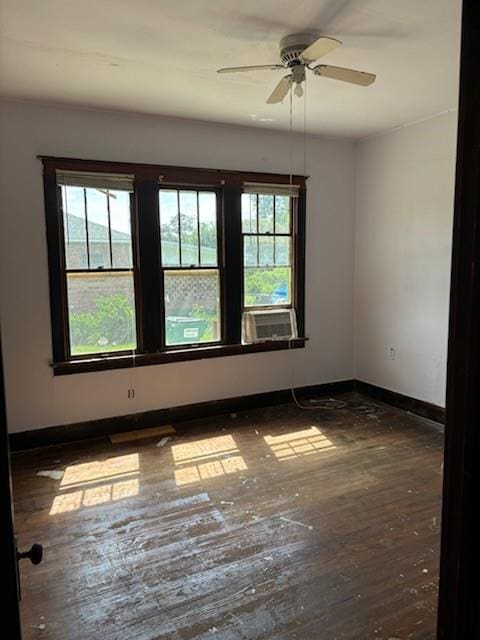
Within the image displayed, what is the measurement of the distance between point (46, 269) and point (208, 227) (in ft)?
5.04

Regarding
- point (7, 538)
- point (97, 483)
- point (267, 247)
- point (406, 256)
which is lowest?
point (97, 483)

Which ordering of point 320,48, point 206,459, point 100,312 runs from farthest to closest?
point 100,312
point 206,459
point 320,48

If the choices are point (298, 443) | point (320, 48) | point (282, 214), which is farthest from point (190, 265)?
point (320, 48)

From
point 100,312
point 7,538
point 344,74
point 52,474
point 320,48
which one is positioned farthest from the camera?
point 100,312

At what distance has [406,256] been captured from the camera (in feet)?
14.9

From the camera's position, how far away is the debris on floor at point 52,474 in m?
3.38

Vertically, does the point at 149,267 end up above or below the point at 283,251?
below

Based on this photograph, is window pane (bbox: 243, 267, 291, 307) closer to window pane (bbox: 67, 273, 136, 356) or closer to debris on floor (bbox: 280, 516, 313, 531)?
window pane (bbox: 67, 273, 136, 356)

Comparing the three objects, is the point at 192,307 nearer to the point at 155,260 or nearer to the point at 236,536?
the point at 155,260

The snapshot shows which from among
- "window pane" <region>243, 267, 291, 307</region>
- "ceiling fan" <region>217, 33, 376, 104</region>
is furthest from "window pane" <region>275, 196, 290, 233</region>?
"ceiling fan" <region>217, 33, 376, 104</region>

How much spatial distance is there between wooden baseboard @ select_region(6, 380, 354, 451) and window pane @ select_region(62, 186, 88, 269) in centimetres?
143

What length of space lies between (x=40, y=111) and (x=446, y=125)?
11.4 feet

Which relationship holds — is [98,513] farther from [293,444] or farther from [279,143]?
[279,143]

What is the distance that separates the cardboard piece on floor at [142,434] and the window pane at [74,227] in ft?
5.09
